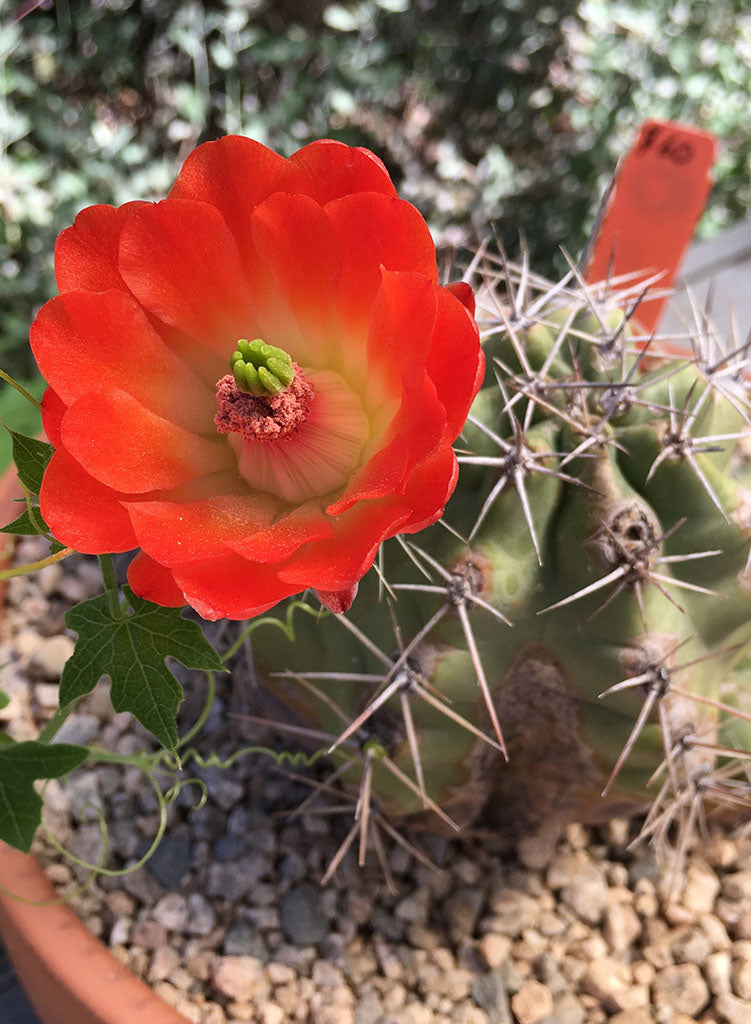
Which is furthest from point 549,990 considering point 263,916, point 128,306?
point 128,306

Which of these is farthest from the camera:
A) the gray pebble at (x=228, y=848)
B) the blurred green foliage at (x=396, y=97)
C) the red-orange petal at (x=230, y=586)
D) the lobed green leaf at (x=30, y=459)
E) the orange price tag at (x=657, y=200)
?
the blurred green foliage at (x=396, y=97)

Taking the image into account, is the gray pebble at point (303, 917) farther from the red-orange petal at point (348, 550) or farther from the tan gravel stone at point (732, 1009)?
the red-orange petal at point (348, 550)

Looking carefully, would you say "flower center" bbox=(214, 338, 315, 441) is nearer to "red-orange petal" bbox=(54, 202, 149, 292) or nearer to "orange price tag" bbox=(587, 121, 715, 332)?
"red-orange petal" bbox=(54, 202, 149, 292)

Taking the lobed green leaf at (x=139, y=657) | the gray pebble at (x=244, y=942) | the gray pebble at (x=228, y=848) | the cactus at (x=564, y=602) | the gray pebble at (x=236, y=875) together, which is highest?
the lobed green leaf at (x=139, y=657)

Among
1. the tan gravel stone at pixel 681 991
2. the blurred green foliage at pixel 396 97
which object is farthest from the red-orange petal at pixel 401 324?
the blurred green foliage at pixel 396 97

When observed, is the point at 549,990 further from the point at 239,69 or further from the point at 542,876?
the point at 239,69

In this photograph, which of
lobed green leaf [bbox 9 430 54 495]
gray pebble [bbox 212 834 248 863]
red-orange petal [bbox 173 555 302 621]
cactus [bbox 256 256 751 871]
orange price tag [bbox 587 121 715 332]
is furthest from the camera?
orange price tag [bbox 587 121 715 332]

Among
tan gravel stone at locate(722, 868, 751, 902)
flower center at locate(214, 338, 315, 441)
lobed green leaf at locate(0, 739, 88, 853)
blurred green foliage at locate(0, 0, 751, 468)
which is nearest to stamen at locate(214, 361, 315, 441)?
flower center at locate(214, 338, 315, 441)
